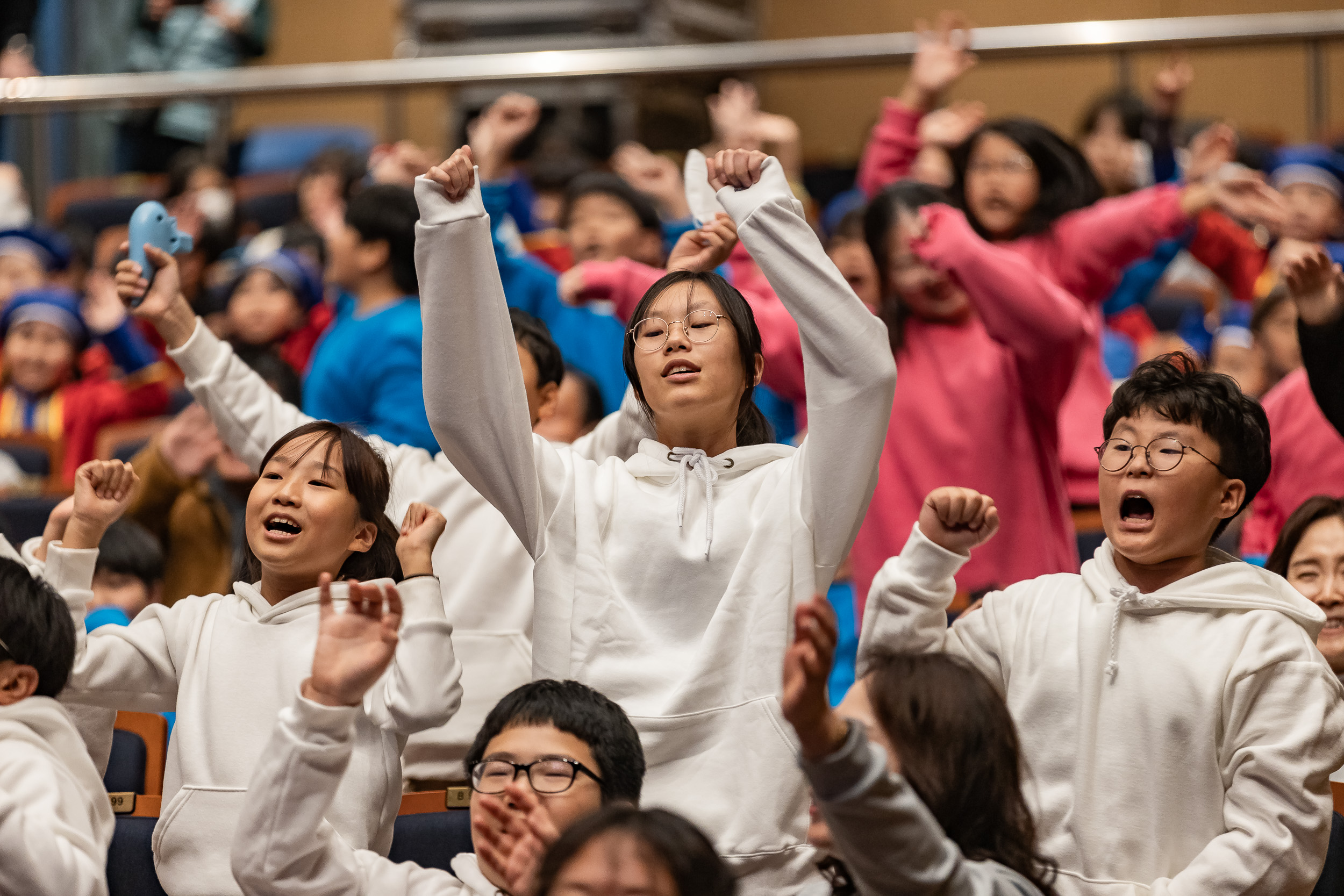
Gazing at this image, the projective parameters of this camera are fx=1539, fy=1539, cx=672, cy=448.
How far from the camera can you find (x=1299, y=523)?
261cm

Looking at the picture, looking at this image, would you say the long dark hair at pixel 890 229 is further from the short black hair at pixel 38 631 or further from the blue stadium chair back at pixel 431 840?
the short black hair at pixel 38 631

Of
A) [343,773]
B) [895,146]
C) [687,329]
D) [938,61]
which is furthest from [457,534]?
[938,61]

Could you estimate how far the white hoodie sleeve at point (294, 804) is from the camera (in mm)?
1825

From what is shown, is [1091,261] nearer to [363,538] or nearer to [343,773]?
[363,538]

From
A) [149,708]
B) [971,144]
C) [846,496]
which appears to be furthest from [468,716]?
[971,144]

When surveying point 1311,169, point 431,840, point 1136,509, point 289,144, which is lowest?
point 431,840

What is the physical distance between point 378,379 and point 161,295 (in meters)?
0.53

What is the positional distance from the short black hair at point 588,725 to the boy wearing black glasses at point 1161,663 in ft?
1.22

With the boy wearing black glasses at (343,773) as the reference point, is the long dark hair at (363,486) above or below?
above

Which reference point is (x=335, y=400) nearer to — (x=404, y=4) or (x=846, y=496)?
(x=846, y=496)

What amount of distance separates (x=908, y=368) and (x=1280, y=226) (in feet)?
2.78

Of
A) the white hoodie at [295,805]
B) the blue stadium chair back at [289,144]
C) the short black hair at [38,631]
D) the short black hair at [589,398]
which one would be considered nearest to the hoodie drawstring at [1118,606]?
the white hoodie at [295,805]

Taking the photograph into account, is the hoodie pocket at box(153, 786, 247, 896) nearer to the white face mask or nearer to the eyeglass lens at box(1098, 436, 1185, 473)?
the eyeglass lens at box(1098, 436, 1185, 473)

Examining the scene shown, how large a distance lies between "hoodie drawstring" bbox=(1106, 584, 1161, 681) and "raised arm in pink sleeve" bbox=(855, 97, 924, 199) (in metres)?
2.24
